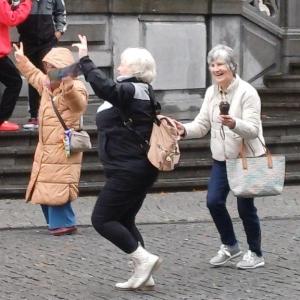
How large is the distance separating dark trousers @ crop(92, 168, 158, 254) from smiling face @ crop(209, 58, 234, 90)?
35.7 inches

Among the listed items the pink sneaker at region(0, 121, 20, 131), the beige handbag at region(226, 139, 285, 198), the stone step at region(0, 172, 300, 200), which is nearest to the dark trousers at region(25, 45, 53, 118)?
the pink sneaker at region(0, 121, 20, 131)

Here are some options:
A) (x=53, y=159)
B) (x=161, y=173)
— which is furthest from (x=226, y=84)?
(x=161, y=173)

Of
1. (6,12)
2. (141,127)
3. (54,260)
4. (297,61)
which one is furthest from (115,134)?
(297,61)

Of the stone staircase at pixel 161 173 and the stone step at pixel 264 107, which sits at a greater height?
the stone step at pixel 264 107

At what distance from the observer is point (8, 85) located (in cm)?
1067

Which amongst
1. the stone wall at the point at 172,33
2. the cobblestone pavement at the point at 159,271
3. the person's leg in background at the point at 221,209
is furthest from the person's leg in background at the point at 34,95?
the person's leg in background at the point at 221,209

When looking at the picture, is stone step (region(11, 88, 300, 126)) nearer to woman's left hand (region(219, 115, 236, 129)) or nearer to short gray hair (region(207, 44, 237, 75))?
short gray hair (region(207, 44, 237, 75))

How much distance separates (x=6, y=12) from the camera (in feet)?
33.5

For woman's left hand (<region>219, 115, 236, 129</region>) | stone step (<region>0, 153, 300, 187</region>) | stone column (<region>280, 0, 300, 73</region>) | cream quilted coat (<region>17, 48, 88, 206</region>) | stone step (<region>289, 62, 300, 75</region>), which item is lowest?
stone step (<region>0, 153, 300, 187</region>)

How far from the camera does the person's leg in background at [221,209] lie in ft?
24.5

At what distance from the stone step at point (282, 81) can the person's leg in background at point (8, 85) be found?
3.94m

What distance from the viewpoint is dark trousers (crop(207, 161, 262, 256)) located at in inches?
294

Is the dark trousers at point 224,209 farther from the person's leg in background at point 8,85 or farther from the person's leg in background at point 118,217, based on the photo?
the person's leg in background at point 8,85

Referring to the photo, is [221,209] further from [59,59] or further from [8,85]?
[8,85]
